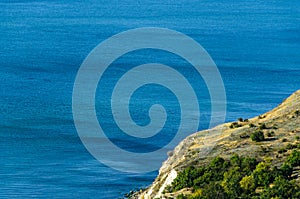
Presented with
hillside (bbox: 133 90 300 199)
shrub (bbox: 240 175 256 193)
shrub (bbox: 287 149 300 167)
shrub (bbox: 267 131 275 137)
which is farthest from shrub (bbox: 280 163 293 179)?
shrub (bbox: 267 131 275 137)

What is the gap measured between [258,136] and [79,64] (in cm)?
8246

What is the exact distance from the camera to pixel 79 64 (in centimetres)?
12262

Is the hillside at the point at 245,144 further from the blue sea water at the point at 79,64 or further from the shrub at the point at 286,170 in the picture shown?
the blue sea water at the point at 79,64

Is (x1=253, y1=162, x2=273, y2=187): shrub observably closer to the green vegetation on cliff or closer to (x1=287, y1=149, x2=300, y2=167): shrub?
the green vegetation on cliff

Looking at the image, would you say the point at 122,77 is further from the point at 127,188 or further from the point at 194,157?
the point at 194,157

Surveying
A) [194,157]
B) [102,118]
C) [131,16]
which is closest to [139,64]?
[102,118]

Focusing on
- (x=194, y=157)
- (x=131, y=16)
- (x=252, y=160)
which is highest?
(x=131, y=16)

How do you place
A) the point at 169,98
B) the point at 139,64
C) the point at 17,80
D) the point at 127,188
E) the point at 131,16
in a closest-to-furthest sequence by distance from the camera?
the point at 127,188
the point at 169,98
the point at 17,80
the point at 139,64
the point at 131,16

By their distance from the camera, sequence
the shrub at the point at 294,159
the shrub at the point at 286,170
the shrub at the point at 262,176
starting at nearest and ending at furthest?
the shrub at the point at 262,176 < the shrub at the point at 286,170 < the shrub at the point at 294,159

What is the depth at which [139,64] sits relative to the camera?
121m

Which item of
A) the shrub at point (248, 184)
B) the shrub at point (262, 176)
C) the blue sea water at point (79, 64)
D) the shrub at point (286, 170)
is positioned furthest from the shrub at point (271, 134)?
the blue sea water at point (79, 64)

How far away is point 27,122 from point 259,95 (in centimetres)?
3088

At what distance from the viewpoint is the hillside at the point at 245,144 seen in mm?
38969

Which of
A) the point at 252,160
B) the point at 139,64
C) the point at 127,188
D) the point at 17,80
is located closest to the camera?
the point at 252,160
